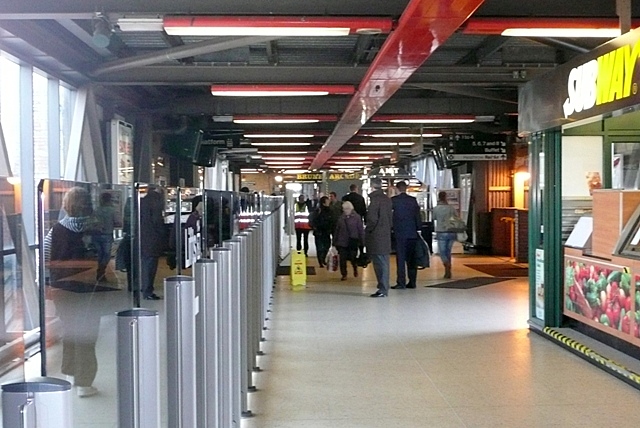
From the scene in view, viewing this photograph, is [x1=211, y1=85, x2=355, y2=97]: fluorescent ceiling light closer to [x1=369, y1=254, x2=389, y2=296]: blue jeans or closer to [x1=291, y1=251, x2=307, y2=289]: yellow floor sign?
[x1=369, y1=254, x2=389, y2=296]: blue jeans

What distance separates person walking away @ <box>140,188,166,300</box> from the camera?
2.58m

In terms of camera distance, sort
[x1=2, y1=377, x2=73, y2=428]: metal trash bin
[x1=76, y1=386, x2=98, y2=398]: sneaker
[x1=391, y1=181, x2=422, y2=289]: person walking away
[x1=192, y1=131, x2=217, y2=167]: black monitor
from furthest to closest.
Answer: [x1=192, y1=131, x2=217, y2=167]: black monitor
[x1=391, y1=181, x2=422, y2=289]: person walking away
[x1=76, y1=386, x2=98, y2=398]: sneaker
[x1=2, y1=377, x2=73, y2=428]: metal trash bin

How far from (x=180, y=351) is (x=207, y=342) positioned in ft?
2.41

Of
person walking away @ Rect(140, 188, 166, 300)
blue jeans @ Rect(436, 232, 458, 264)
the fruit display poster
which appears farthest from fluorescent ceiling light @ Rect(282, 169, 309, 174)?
person walking away @ Rect(140, 188, 166, 300)

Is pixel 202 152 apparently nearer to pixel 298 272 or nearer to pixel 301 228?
pixel 301 228

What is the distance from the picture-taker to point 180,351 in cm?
268

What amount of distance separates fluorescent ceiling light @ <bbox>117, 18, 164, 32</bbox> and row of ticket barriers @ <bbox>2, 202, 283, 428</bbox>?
2.03 m

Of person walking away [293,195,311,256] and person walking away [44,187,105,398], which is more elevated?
person walking away [44,187,105,398]

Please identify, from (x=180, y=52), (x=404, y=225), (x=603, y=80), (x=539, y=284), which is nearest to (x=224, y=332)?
(x=603, y=80)

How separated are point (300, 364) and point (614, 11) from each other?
423 cm

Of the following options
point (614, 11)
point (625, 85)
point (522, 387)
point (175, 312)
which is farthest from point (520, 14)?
point (175, 312)

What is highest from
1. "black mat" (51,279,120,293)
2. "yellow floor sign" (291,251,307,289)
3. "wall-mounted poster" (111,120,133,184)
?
"wall-mounted poster" (111,120,133,184)

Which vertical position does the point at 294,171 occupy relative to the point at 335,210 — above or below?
above

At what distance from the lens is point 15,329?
6.24 ft
